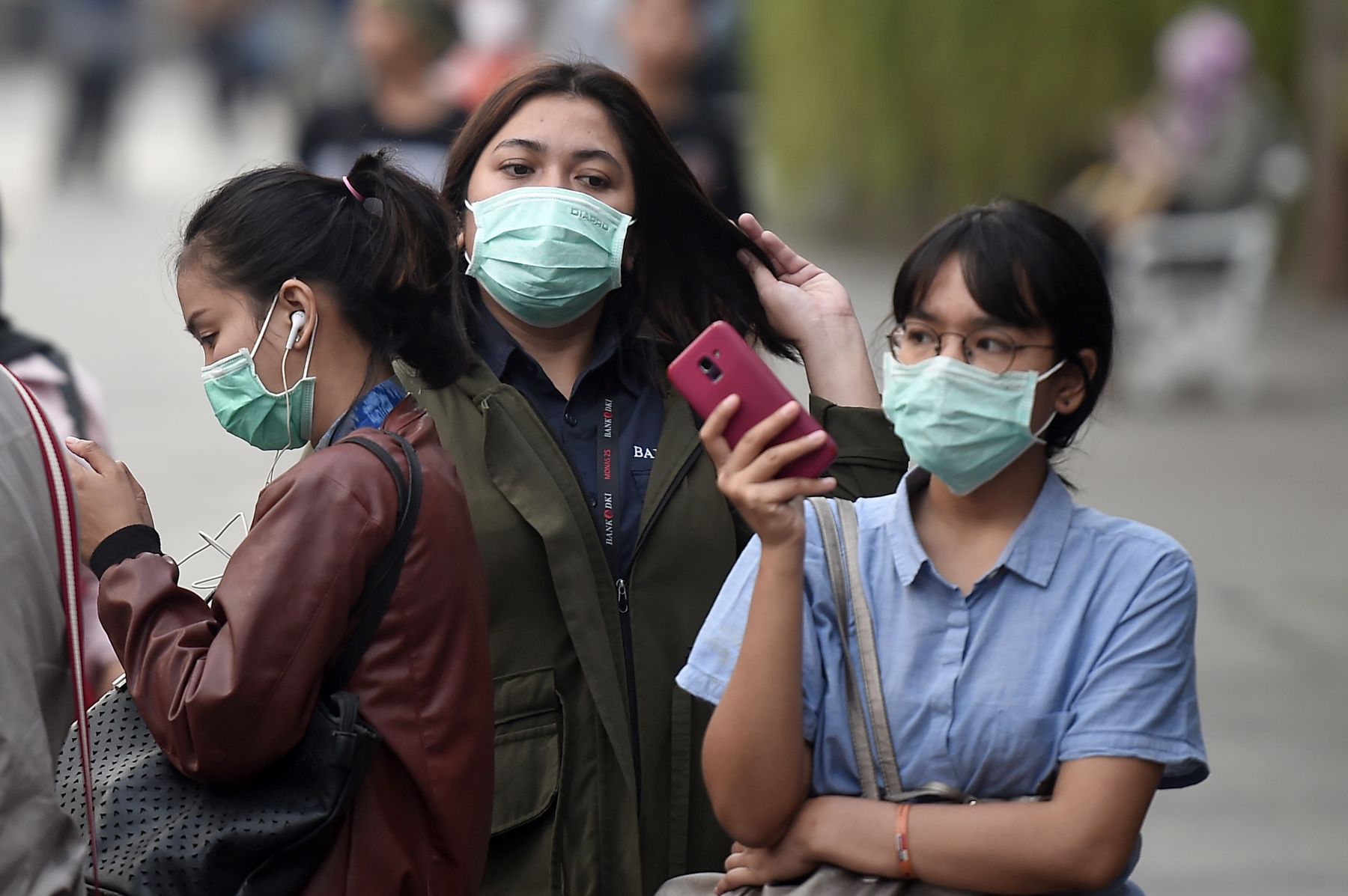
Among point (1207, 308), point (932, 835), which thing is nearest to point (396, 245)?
point (932, 835)

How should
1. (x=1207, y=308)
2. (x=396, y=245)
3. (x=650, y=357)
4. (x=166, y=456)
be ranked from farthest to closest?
1. (x=1207, y=308)
2. (x=166, y=456)
3. (x=650, y=357)
4. (x=396, y=245)

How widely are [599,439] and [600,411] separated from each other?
0.06m

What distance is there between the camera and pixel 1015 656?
2326 millimetres

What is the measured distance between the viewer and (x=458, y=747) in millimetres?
2318

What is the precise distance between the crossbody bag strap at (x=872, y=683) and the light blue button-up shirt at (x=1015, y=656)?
1 cm

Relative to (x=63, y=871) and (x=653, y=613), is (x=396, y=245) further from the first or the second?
(x=63, y=871)

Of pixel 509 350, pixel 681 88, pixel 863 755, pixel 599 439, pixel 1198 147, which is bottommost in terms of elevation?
pixel 863 755

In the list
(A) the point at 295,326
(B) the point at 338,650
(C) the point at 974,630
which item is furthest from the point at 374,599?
(C) the point at 974,630

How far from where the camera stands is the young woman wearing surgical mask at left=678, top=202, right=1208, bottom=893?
89.0 inches

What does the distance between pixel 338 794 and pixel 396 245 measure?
758 millimetres

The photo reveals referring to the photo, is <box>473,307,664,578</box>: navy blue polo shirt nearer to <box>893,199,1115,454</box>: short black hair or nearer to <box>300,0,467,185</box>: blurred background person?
<box>893,199,1115,454</box>: short black hair

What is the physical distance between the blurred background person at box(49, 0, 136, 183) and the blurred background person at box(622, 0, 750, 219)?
1460 cm

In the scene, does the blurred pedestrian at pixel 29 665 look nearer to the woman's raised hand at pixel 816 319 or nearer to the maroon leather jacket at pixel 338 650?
the maroon leather jacket at pixel 338 650

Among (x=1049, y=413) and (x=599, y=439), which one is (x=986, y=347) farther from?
(x=599, y=439)
